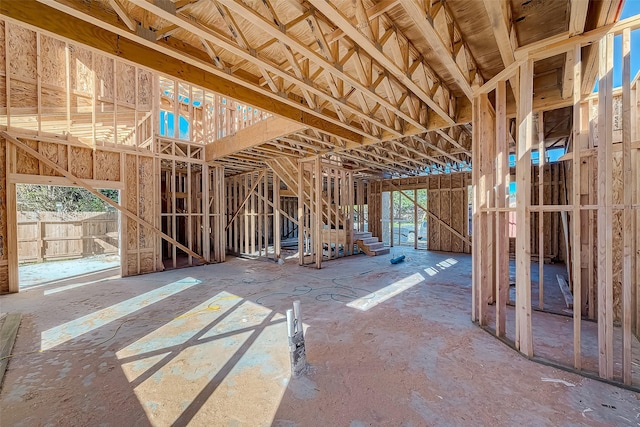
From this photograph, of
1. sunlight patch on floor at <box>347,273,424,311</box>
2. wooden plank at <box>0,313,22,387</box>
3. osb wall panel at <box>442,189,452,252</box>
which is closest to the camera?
wooden plank at <box>0,313,22,387</box>

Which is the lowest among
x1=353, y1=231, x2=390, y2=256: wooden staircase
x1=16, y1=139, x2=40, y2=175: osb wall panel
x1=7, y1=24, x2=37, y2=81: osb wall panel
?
x1=353, y1=231, x2=390, y2=256: wooden staircase

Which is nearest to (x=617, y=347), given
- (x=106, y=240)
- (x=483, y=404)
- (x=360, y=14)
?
(x=483, y=404)

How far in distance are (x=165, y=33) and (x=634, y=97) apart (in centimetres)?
645

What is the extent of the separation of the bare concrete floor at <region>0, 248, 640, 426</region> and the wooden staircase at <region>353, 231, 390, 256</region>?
5.63 meters

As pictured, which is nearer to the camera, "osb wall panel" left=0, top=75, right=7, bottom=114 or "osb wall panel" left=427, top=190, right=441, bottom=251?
"osb wall panel" left=0, top=75, right=7, bottom=114

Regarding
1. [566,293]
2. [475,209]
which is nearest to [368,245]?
[566,293]

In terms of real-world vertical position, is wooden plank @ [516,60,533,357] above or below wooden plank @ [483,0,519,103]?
below

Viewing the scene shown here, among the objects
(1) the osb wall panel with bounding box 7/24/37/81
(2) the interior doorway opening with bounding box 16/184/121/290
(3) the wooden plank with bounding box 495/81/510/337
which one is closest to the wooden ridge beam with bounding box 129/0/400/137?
(3) the wooden plank with bounding box 495/81/510/337

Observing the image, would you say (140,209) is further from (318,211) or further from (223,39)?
(223,39)

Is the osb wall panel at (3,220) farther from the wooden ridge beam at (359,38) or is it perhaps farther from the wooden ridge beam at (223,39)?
the wooden ridge beam at (359,38)

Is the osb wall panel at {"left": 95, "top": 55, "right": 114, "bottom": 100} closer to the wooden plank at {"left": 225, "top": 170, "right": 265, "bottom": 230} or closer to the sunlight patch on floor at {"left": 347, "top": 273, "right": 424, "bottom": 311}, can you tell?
the wooden plank at {"left": 225, "top": 170, "right": 265, "bottom": 230}

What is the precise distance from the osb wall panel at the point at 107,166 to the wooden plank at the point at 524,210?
960cm

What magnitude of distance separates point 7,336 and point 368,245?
10162mm

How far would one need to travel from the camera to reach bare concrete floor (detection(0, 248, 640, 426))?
2.35m
